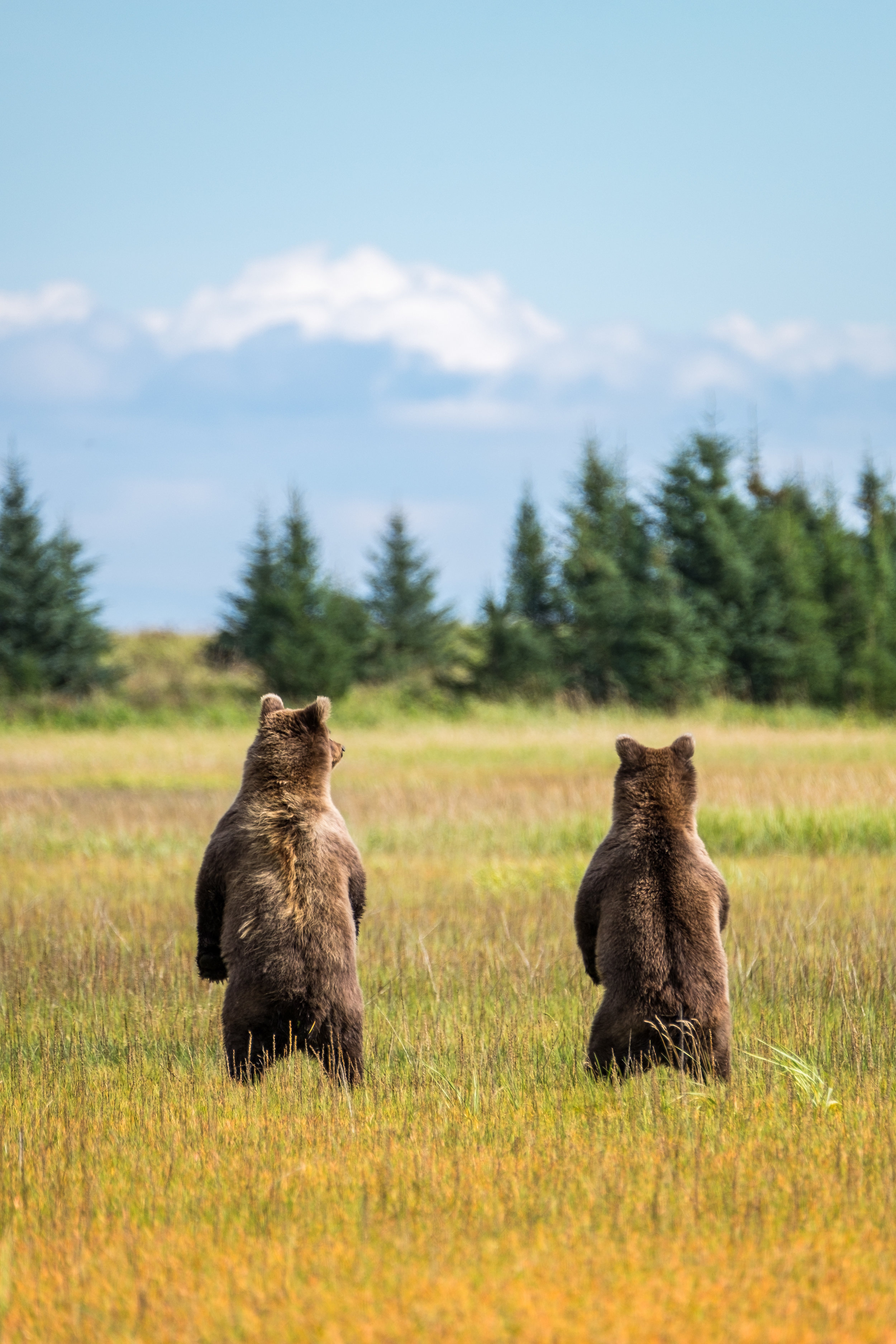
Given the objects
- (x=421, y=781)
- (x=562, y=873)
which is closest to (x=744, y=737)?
(x=421, y=781)

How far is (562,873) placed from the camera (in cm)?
1099

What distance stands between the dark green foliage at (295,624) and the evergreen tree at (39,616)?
497cm

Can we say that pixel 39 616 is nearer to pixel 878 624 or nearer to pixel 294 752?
pixel 878 624

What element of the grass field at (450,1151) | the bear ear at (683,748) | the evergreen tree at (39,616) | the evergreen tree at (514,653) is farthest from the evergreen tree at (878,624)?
the bear ear at (683,748)

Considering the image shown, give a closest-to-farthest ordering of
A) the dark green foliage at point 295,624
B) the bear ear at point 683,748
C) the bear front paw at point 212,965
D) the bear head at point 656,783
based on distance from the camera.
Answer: the bear head at point 656,783, the bear ear at point 683,748, the bear front paw at point 212,965, the dark green foliage at point 295,624

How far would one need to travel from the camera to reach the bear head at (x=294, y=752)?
194 inches

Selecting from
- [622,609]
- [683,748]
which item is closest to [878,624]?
[622,609]

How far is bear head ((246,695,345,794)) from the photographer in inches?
194

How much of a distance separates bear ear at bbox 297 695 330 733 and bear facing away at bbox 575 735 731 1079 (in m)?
1.25

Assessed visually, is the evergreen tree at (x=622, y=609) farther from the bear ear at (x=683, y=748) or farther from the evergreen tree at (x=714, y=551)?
the bear ear at (x=683, y=748)

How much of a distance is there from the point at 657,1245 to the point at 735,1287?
0.27 metres

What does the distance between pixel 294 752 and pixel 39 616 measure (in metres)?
38.1

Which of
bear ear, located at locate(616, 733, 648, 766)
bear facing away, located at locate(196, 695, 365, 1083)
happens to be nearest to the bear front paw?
bear facing away, located at locate(196, 695, 365, 1083)

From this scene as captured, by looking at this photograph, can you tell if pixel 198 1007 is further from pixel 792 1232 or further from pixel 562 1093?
pixel 792 1232
